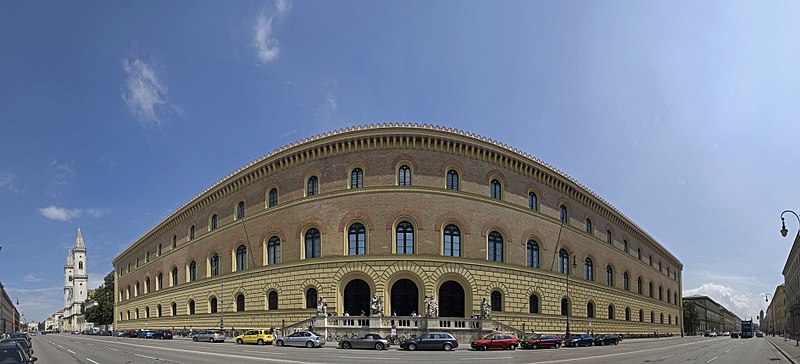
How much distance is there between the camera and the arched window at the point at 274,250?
4897 cm

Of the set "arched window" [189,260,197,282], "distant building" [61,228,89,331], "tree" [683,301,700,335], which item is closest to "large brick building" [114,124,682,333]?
"arched window" [189,260,197,282]

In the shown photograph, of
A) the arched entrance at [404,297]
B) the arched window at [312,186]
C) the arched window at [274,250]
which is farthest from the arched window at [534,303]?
the arched window at [274,250]

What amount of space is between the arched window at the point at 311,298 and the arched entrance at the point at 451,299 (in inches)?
394

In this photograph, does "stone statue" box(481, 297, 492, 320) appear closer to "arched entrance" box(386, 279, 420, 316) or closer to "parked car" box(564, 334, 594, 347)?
"arched entrance" box(386, 279, 420, 316)

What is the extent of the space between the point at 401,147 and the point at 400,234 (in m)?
6.93

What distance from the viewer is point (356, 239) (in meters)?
44.8

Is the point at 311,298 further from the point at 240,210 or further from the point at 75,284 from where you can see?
the point at 75,284

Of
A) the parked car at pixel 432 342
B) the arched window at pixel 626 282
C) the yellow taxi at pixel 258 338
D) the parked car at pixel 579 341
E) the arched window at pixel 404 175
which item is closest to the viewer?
the parked car at pixel 432 342

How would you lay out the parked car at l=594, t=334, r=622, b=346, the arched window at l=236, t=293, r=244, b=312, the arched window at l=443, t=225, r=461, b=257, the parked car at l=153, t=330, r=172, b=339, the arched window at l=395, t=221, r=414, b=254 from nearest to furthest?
the arched window at l=395, t=221, r=414, b=254 < the arched window at l=443, t=225, r=461, b=257 < the parked car at l=594, t=334, r=622, b=346 < the arched window at l=236, t=293, r=244, b=312 < the parked car at l=153, t=330, r=172, b=339

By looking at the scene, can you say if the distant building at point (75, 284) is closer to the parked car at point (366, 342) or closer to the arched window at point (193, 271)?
the arched window at point (193, 271)

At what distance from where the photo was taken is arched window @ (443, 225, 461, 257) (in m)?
44.5

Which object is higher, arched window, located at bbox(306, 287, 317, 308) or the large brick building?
the large brick building

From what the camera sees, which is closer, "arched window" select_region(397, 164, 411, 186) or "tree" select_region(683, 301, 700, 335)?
"arched window" select_region(397, 164, 411, 186)

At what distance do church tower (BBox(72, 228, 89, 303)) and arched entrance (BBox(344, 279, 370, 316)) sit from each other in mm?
159913
